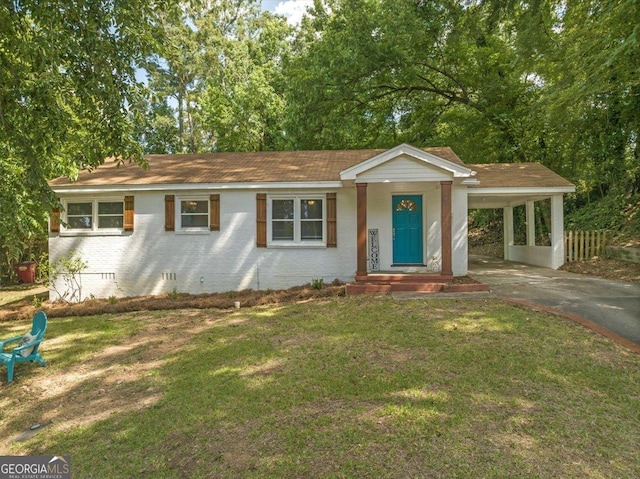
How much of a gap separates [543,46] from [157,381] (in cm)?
1535

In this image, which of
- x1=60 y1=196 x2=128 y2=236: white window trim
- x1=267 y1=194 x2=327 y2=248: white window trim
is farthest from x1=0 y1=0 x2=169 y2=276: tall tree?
x1=267 y1=194 x2=327 y2=248: white window trim

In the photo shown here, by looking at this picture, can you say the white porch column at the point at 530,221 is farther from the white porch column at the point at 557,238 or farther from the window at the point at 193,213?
the window at the point at 193,213

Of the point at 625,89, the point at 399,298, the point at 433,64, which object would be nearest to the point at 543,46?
the point at 625,89

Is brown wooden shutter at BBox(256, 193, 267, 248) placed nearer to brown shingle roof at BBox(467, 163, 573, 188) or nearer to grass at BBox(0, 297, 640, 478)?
grass at BBox(0, 297, 640, 478)

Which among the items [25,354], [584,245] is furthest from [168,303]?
[584,245]

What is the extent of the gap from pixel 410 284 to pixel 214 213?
5.88 m

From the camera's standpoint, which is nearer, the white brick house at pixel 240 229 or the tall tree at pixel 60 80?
the tall tree at pixel 60 80

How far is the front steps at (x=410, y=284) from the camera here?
8.70 metres

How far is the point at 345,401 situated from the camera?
150 inches

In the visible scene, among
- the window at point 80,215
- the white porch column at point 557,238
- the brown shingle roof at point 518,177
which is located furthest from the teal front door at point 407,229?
the window at point 80,215

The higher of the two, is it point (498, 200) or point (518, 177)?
point (518, 177)

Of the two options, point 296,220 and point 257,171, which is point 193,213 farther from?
point 296,220

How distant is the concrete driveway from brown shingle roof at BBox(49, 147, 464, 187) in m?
3.92

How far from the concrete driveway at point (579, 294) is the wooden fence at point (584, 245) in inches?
47.9
